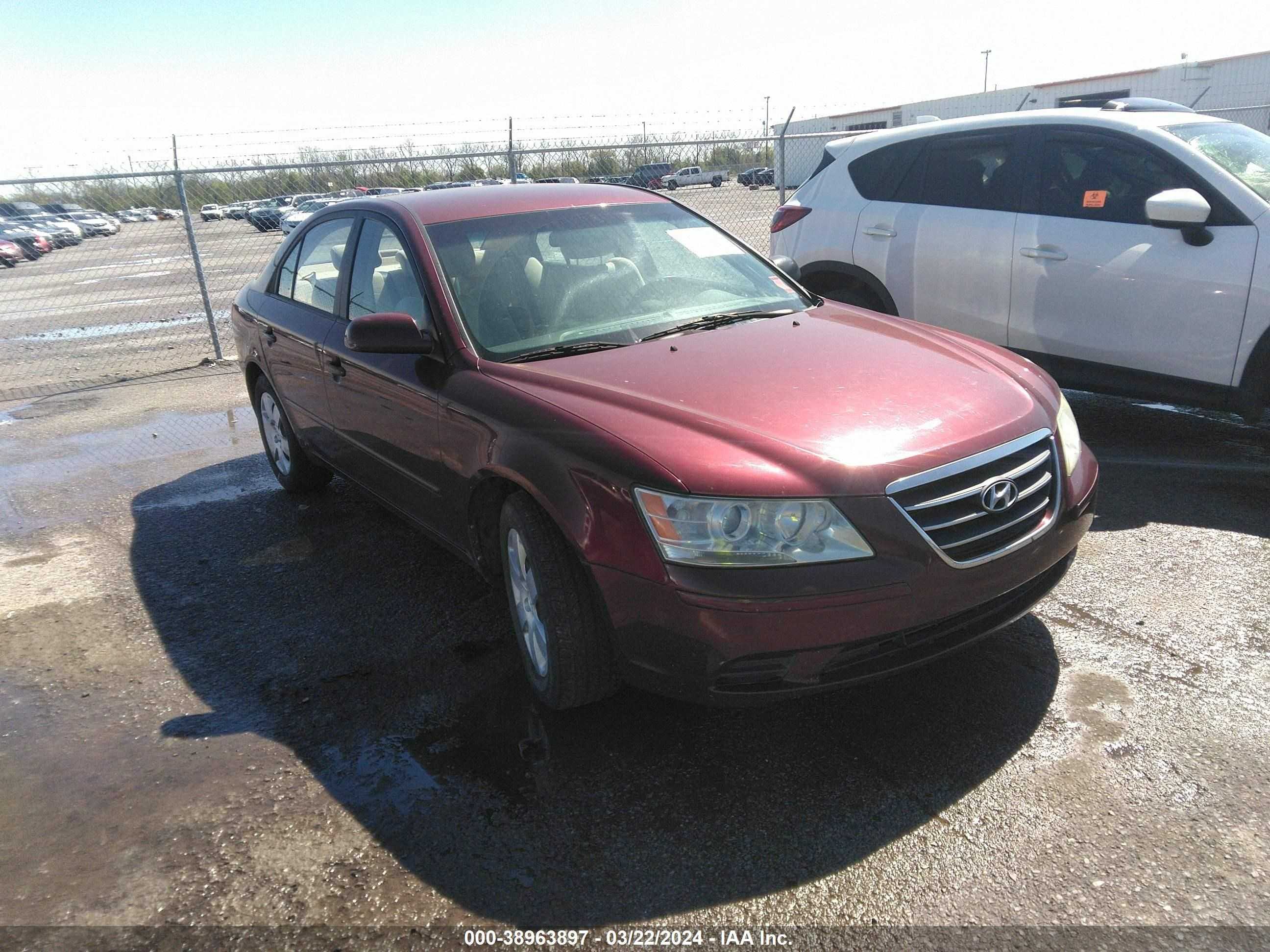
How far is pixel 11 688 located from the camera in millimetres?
3729

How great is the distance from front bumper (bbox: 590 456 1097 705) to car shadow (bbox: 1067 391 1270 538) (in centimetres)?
213

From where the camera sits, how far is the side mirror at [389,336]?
11.6 feet

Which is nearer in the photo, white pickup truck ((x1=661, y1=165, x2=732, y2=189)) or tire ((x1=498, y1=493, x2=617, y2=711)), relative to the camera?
tire ((x1=498, y1=493, x2=617, y2=711))

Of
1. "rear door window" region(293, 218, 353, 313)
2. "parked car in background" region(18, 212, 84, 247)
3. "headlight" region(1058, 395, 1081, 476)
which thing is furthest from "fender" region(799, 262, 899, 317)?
"parked car in background" region(18, 212, 84, 247)

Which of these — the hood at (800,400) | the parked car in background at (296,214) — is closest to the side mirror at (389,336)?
the hood at (800,400)

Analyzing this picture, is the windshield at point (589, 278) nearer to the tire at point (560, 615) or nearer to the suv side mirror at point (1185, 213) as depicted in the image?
the tire at point (560, 615)

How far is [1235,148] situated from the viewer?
5.30m

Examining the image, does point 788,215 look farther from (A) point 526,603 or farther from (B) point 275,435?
(A) point 526,603

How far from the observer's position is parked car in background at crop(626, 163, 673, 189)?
39.3 ft

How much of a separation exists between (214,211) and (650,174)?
23.4ft

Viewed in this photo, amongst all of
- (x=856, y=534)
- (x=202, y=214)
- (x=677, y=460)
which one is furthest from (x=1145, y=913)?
(x=202, y=214)

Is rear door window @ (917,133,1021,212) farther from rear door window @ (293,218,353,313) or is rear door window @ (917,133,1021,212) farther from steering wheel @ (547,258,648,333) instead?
rear door window @ (293,218,353,313)

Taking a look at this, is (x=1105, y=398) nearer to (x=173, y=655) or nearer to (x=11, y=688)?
(x=173, y=655)

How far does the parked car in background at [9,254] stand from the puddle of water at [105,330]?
291 inches
